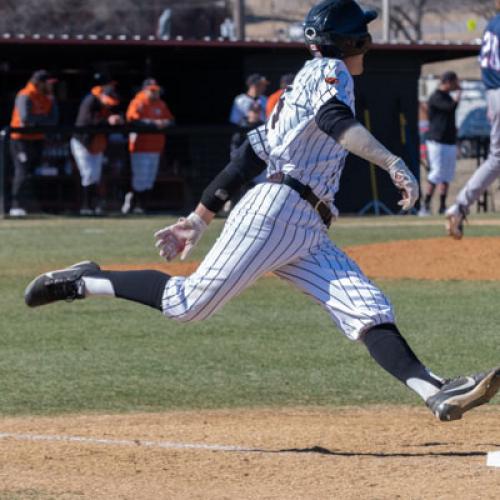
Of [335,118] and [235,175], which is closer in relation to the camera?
[335,118]

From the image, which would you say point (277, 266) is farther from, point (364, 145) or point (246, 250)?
point (364, 145)

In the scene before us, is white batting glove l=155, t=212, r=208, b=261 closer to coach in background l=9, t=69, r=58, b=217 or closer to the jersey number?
the jersey number

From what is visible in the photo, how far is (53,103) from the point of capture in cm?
2106

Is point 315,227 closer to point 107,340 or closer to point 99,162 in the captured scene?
point 107,340

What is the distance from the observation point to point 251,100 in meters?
21.3

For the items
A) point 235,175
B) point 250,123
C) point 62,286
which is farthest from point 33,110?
point 235,175

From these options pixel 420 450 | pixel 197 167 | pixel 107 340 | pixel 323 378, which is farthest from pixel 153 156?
pixel 420 450

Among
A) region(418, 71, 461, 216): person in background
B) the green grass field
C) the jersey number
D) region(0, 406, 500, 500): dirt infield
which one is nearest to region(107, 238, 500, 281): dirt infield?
the green grass field

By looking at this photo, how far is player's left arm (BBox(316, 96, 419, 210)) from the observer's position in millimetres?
5379

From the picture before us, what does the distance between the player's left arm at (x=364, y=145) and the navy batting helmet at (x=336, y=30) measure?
1.35 ft

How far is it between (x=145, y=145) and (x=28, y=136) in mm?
1773

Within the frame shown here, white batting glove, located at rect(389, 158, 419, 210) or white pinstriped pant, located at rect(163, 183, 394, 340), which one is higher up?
white batting glove, located at rect(389, 158, 419, 210)

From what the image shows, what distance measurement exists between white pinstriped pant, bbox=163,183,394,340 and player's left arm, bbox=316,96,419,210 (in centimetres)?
36

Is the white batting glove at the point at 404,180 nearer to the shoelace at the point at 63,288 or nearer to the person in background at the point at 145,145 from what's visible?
the shoelace at the point at 63,288
